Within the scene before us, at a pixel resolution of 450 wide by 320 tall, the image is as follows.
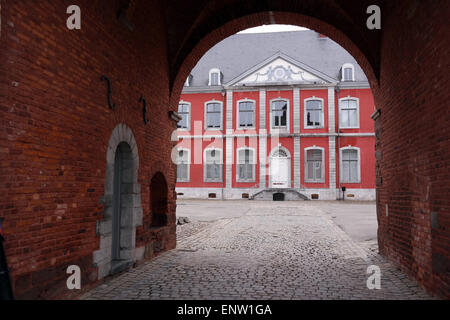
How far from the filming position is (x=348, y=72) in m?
27.0

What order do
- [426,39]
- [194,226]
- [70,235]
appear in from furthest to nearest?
1. [194,226]
2. [426,39]
3. [70,235]

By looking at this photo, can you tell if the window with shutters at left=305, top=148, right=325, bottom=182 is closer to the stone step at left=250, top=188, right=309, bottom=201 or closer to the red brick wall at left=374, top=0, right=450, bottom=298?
the stone step at left=250, top=188, right=309, bottom=201

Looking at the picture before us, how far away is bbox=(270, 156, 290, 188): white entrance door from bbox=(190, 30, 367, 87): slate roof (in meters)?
7.26

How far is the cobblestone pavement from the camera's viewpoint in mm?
4461

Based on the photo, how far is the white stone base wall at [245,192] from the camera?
83.7 ft

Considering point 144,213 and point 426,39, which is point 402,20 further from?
point 144,213

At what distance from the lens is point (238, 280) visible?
507 centimetres

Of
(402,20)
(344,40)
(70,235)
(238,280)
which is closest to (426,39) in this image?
(402,20)

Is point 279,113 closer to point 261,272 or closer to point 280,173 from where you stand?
point 280,173

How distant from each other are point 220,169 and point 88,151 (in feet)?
A: 75.0

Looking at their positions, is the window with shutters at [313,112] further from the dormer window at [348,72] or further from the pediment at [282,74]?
the dormer window at [348,72]

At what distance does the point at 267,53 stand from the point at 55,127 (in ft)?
91.3

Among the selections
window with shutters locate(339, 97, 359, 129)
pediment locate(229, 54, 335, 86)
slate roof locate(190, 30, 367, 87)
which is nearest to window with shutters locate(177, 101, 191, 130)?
slate roof locate(190, 30, 367, 87)

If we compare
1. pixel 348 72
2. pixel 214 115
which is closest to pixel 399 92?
pixel 214 115
